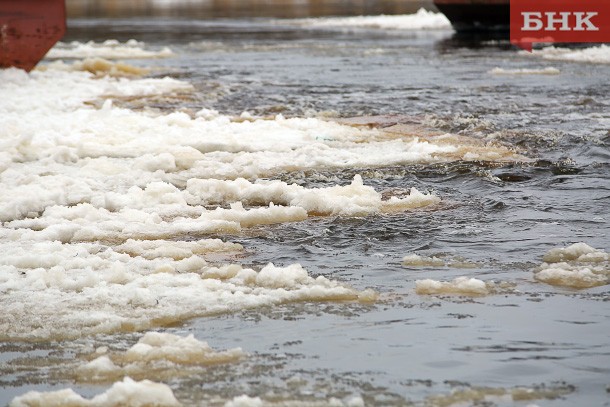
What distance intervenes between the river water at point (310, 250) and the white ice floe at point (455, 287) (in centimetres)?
2

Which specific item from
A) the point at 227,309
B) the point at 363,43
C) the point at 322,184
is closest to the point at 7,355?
the point at 227,309

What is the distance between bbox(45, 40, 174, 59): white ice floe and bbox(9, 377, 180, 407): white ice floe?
66.7 ft

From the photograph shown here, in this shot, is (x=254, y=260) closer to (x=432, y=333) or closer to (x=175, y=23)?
(x=432, y=333)

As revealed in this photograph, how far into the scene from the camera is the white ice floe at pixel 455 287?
6051mm

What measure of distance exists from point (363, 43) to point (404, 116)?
593 inches

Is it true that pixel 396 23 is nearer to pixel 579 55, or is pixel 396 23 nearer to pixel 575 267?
pixel 579 55

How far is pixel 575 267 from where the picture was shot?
644 centimetres

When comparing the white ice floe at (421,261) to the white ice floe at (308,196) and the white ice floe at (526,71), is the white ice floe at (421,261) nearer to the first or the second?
the white ice floe at (308,196)

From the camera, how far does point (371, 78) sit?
1872 centimetres

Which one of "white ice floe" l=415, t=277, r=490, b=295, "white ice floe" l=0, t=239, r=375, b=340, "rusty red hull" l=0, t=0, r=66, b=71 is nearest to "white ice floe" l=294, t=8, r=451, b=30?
"rusty red hull" l=0, t=0, r=66, b=71

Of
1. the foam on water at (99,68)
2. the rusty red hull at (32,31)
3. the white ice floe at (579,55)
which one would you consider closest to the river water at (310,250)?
the rusty red hull at (32,31)

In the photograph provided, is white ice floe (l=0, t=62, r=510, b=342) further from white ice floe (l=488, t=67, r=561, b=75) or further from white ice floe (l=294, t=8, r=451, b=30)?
white ice floe (l=294, t=8, r=451, b=30)

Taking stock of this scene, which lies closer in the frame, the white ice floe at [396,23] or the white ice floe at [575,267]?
the white ice floe at [575,267]

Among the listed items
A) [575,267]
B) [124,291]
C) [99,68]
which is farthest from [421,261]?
[99,68]
